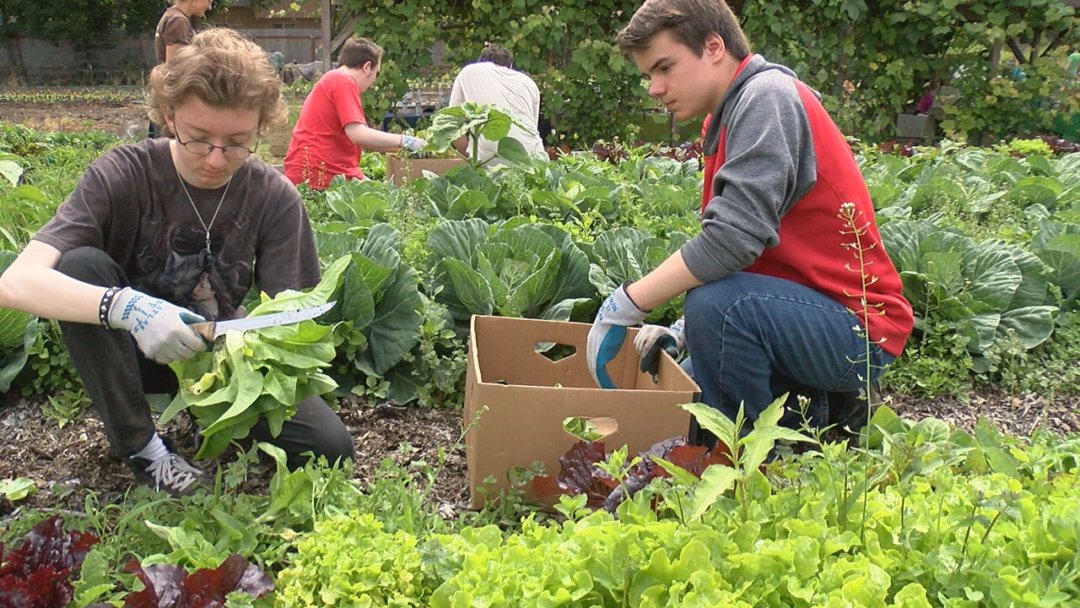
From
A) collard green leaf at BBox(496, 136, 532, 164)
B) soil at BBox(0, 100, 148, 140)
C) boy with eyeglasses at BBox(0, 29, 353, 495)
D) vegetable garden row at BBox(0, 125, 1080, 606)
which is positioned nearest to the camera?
vegetable garden row at BBox(0, 125, 1080, 606)

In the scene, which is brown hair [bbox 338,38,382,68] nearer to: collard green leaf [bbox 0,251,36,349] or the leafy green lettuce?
collard green leaf [bbox 0,251,36,349]

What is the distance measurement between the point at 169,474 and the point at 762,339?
64.8 inches

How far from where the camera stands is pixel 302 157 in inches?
232

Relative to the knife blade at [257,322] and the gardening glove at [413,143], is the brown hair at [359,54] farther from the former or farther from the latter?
the knife blade at [257,322]

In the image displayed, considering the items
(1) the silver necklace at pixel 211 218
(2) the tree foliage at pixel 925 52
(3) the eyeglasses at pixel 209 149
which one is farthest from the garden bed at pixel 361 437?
(2) the tree foliage at pixel 925 52

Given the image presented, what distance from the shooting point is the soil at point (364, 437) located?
2637mm

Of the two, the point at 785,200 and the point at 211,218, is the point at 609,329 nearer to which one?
the point at 785,200

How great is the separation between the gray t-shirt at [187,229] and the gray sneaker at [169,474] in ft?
1.34

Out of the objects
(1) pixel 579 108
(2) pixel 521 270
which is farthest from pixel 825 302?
(1) pixel 579 108

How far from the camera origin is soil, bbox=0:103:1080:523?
104 inches

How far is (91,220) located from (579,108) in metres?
8.32

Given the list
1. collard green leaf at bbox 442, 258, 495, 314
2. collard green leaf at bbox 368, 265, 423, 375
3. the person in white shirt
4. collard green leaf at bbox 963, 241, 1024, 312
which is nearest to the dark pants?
collard green leaf at bbox 368, 265, 423, 375

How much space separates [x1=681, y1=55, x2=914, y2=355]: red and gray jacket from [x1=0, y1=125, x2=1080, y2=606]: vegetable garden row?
0.38 ft

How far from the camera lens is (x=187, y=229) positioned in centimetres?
254
